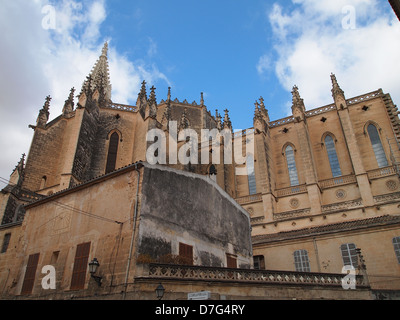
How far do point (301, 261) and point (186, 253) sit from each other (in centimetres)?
1009

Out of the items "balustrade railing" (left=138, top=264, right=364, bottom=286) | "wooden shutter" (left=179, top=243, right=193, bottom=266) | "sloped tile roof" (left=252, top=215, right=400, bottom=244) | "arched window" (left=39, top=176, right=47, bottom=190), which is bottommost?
"balustrade railing" (left=138, top=264, right=364, bottom=286)

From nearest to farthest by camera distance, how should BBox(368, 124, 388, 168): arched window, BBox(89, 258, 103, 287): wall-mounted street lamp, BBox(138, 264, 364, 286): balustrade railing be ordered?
BBox(138, 264, 364, 286): balustrade railing → BBox(89, 258, 103, 287): wall-mounted street lamp → BBox(368, 124, 388, 168): arched window

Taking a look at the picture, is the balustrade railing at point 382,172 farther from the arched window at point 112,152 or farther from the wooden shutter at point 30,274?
the wooden shutter at point 30,274

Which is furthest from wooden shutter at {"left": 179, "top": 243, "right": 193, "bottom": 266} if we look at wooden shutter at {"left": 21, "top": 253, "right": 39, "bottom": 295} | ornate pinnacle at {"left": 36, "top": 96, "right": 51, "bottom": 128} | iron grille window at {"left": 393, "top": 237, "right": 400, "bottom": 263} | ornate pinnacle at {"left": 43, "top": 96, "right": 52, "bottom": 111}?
ornate pinnacle at {"left": 43, "top": 96, "right": 52, "bottom": 111}

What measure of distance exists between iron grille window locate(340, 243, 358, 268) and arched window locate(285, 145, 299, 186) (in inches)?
343

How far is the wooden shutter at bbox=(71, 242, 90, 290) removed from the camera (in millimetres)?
11383

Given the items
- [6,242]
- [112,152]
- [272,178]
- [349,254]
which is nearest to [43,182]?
[112,152]

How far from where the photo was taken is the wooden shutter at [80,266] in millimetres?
11383

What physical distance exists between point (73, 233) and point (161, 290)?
229 inches

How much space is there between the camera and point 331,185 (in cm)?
2409

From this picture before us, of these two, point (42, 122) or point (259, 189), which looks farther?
point (259, 189)

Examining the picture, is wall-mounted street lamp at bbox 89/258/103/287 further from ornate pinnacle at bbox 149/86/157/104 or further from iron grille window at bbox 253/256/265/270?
ornate pinnacle at bbox 149/86/157/104
